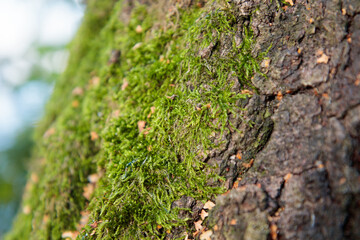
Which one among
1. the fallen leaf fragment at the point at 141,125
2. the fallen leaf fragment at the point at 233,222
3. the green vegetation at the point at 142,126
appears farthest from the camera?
the fallen leaf fragment at the point at 141,125

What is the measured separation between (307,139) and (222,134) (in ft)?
1.80

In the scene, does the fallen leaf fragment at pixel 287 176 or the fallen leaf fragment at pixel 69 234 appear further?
the fallen leaf fragment at pixel 69 234

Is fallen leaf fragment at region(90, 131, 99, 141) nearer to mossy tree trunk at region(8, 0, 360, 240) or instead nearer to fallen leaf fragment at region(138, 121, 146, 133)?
mossy tree trunk at region(8, 0, 360, 240)

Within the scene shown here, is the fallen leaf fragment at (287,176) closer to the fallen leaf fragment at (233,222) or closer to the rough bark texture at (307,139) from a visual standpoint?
the rough bark texture at (307,139)

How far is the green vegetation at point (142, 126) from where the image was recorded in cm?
159

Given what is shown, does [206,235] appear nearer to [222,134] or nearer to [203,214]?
[203,214]

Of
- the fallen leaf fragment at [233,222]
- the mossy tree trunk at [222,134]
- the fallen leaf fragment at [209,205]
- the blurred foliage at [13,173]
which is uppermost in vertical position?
the mossy tree trunk at [222,134]

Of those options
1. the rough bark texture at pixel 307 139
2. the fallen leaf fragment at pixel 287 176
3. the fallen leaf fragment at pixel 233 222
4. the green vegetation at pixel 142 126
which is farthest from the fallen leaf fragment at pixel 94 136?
the fallen leaf fragment at pixel 287 176

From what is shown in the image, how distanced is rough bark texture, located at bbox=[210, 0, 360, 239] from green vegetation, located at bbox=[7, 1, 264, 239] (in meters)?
0.24

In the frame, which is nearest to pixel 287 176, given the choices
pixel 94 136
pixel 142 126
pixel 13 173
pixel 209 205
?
pixel 209 205

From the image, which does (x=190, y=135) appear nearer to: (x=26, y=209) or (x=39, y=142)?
(x=26, y=209)

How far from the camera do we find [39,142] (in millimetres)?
2945

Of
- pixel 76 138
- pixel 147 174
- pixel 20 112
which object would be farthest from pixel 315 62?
pixel 20 112

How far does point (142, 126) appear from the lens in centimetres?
190
